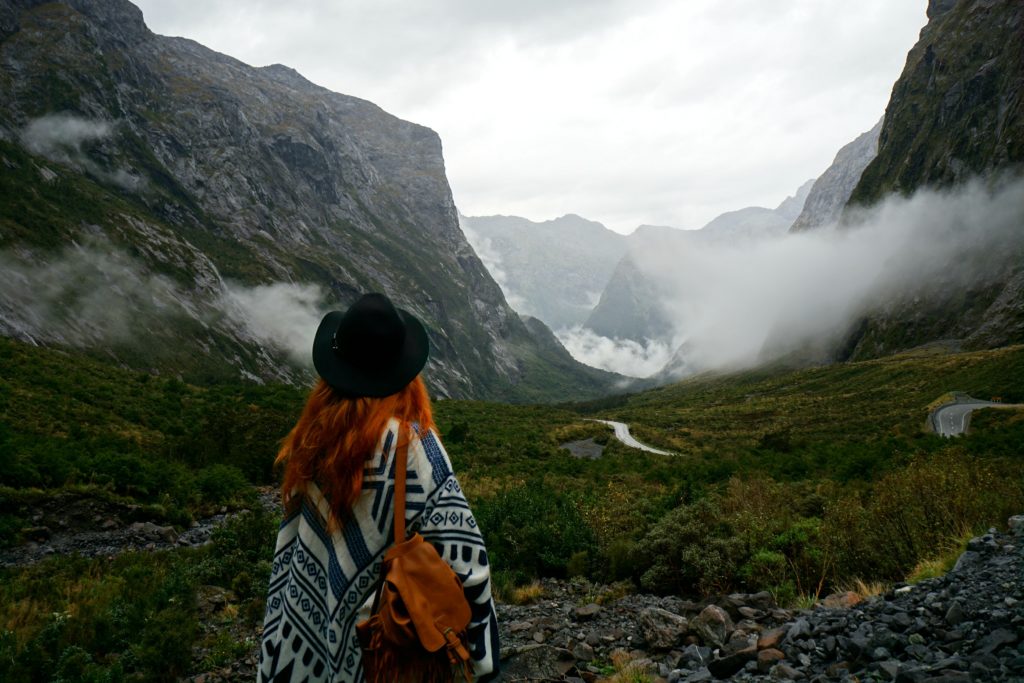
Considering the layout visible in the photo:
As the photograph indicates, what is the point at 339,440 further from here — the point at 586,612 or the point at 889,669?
the point at 586,612

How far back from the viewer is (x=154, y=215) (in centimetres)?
11306

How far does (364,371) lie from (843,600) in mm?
6010

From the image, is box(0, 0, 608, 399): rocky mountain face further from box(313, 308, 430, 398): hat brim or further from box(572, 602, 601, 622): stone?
box(313, 308, 430, 398): hat brim

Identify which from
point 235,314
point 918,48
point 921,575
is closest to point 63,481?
point 921,575

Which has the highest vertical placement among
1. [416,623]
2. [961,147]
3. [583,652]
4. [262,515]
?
[961,147]

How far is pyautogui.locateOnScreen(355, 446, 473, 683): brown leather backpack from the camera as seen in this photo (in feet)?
7.79

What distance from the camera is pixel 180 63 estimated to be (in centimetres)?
18562

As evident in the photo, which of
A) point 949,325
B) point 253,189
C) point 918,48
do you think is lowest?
point 949,325

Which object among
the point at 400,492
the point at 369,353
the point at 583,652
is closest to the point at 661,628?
the point at 583,652

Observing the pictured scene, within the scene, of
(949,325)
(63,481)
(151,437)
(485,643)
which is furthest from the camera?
(949,325)

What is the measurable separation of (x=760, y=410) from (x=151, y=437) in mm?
76989

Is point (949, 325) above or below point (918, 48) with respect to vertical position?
below

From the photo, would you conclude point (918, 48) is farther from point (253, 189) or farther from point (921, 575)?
point (921, 575)

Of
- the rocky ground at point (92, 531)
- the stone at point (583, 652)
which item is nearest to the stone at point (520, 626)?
the stone at point (583, 652)
